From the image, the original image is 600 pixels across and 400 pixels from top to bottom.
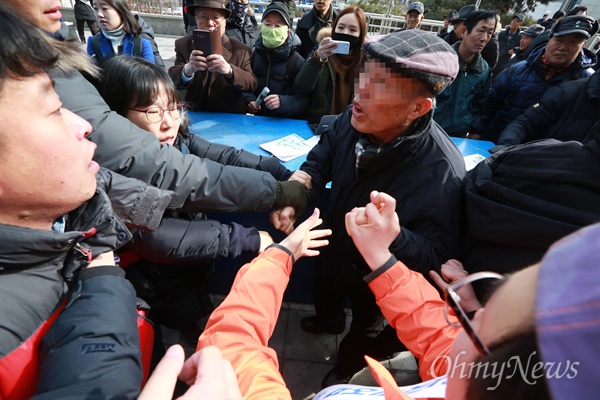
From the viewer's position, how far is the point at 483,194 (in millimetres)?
1409

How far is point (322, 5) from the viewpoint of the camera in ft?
15.3

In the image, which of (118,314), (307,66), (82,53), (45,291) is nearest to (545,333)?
(118,314)

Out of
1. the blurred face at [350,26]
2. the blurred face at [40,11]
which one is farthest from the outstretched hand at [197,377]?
the blurred face at [350,26]

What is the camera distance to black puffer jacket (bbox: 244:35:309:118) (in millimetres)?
3554

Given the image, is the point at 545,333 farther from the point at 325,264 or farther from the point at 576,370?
Result: the point at 325,264

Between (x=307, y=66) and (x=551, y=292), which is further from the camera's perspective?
(x=307, y=66)

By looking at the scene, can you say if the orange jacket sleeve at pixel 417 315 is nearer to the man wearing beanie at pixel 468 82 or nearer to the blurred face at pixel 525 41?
the man wearing beanie at pixel 468 82

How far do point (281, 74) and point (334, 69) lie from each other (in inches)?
31.3

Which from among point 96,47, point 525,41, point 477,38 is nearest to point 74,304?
point 96,47

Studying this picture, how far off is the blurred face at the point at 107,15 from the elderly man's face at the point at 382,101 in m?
3.69

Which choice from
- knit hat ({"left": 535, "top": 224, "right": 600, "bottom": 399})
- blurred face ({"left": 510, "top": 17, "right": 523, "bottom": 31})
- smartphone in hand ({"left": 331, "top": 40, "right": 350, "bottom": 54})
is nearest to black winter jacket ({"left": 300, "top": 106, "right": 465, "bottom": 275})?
knit hat ({"left": 535, "top": 224, "right": 600, "bottom": 399})

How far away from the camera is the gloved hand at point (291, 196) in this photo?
179 cm

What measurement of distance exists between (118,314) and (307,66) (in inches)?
121

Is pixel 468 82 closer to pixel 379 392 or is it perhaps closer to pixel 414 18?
pixel 379 392
